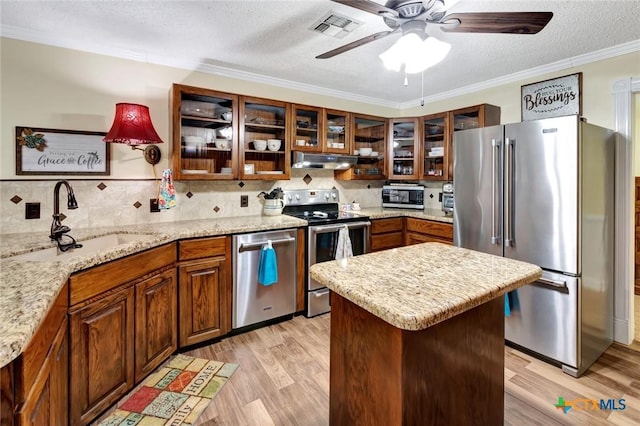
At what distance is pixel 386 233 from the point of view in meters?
3.70

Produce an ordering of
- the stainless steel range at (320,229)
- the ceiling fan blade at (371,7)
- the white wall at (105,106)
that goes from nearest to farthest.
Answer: the ceiling fan blade at (371,7) → the white wall at (105,106) → the stainless steel range at (320,229)

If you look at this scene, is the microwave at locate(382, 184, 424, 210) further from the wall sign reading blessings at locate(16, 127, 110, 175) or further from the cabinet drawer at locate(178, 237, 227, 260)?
the wall sign reading blessings at locate(16, 127, 110, 175)

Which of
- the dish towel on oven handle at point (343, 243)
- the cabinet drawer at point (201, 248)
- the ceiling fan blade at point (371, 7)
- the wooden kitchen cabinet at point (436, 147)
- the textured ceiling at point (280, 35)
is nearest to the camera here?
the ceiling fan blade at point (371, 7)

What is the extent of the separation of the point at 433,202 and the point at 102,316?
369 centimetres

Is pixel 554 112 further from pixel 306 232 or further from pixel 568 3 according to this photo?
pixel 306 232

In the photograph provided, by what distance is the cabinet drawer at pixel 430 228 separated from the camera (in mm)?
3321

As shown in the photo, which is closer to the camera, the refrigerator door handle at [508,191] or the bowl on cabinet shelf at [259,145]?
the refrigerator door handle at [508,191]

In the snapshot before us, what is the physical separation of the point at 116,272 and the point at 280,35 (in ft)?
6.44

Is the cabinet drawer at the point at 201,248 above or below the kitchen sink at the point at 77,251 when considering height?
below

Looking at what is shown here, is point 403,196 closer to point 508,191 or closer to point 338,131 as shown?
point 338,131

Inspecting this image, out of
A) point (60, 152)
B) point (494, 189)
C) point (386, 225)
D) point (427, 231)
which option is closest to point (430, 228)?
point (427, 231)

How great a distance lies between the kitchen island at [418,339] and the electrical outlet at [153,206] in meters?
2.07

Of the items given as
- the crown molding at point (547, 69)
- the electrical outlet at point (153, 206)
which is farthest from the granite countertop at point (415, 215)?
the electrical outlet at point (153, 206)

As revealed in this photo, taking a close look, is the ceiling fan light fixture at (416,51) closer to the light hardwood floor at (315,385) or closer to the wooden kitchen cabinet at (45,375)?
the wooden kitchen cabinet at (45,375)
